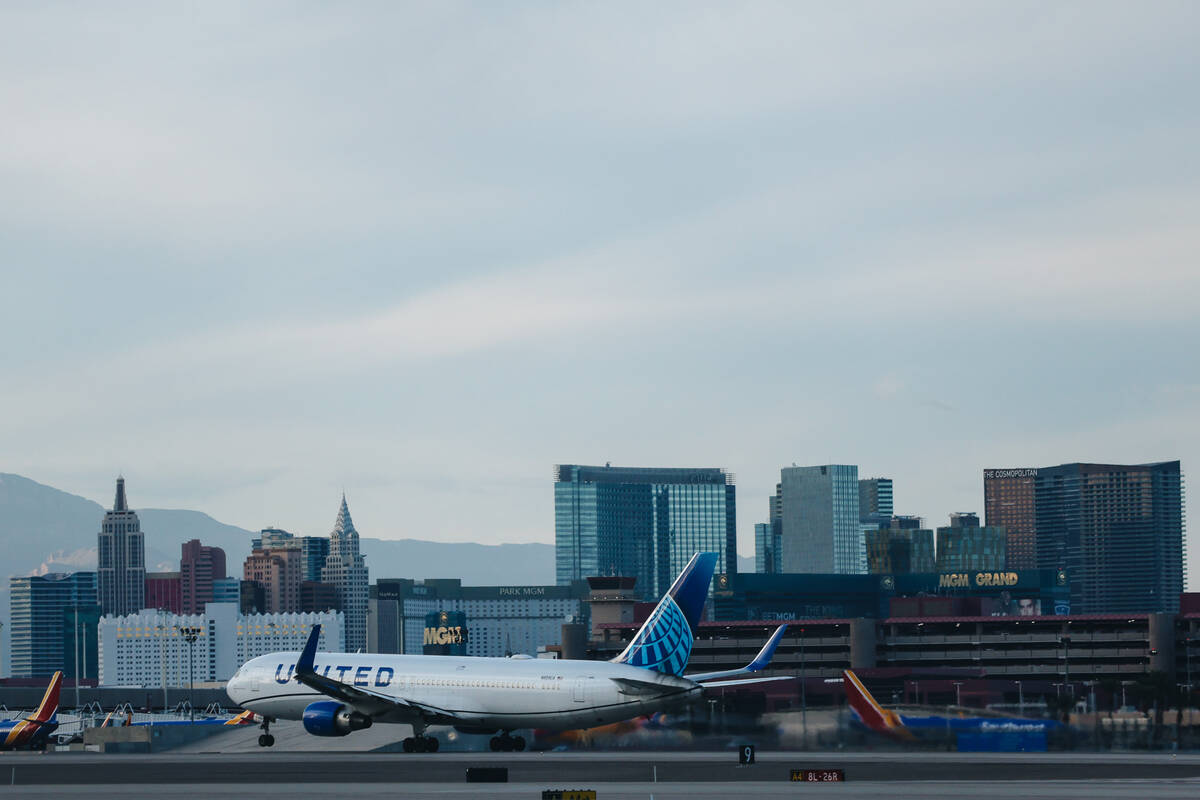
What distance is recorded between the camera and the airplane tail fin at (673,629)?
281ft

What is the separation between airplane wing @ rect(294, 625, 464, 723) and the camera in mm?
85438

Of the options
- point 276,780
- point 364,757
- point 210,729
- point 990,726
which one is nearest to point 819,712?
point 990,726

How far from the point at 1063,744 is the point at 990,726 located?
3.60m

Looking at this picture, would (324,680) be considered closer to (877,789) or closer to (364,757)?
(364,757)

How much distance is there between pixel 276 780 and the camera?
6638 centimetres

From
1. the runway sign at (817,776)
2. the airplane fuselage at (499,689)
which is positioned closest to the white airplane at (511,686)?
the airplane fuselage at (499,689)

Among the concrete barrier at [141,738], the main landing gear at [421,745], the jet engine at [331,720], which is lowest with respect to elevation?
the concrete barrier at [141,738]

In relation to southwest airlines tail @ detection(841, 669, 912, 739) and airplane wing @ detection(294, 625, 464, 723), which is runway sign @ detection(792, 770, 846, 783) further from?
airplane wing @ detection(294, 625, 464, 723)

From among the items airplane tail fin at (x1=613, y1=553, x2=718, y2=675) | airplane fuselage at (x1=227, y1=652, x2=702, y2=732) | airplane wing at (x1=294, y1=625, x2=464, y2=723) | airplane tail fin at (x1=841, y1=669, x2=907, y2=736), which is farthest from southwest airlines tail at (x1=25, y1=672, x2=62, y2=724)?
airplane tail fin at (x1=841, y1=669, x2=907, y2=736)

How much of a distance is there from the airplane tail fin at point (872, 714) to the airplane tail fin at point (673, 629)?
28.2ft

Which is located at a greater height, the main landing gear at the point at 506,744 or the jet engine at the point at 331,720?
the jet engine at the point at 331,720

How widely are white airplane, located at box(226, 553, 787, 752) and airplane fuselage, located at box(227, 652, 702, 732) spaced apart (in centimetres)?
5

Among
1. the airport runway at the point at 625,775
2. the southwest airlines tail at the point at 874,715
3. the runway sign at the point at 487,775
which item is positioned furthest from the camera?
the southwest airlines tail at the point at 874,715

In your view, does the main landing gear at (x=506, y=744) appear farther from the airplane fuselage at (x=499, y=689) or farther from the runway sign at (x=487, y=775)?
the runway sign at (x=487, y=775)
